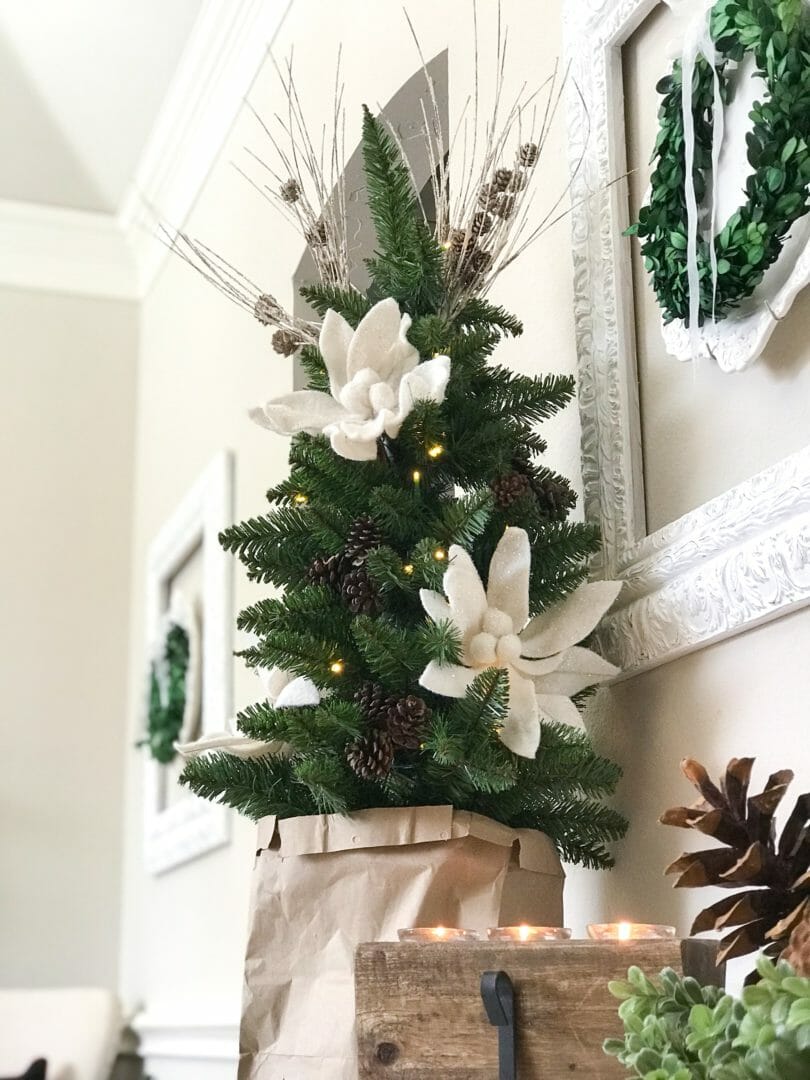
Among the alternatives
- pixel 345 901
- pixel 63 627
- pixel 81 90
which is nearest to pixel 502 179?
pixel 345 901

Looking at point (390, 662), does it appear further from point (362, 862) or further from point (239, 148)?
point (239, 148)

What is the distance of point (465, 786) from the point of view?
0.84m

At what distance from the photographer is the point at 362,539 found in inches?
34.5

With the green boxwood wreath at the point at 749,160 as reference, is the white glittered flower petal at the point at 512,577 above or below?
below

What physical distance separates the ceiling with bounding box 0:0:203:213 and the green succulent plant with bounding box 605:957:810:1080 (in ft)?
7.57

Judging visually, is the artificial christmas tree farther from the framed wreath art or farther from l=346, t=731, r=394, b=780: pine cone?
the framed wreath art

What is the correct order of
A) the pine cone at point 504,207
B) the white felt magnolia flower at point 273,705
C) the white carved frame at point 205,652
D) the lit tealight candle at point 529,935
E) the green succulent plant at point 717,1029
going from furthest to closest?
the white carved frame at point 205,652 → the pine cone at point 504,207 → the white felt magnolia flower at point 273,705 → the lit tealight candle at point 529,935 → the green succulent plant at point 717,1029

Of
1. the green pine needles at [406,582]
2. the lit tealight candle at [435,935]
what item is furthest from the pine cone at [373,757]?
the lit tealight candle at [435,935]

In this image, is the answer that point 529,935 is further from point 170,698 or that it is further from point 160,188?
point 160,188

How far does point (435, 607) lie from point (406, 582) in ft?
0.13

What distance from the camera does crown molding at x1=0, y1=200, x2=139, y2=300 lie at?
3.07 m

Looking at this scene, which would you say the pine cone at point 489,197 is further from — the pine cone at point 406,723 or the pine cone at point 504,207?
the pine cone at point 406,723

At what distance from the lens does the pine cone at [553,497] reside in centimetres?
92

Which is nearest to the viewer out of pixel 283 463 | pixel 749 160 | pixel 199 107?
pixel 749 160
